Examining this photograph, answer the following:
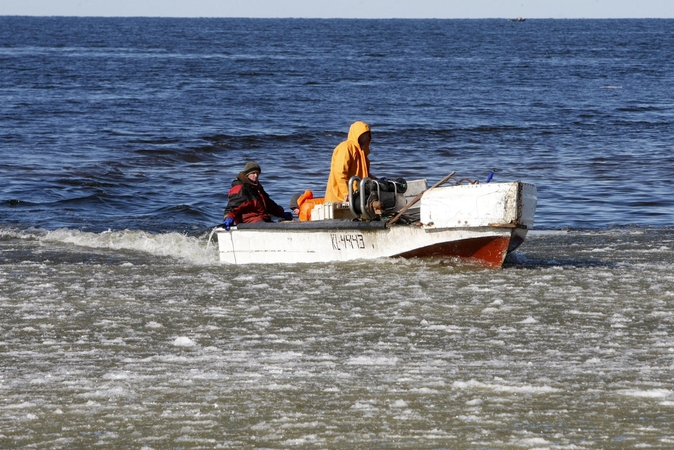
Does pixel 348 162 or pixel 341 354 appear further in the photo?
pixel 348 162

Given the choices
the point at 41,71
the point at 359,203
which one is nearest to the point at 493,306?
the point at 359,203

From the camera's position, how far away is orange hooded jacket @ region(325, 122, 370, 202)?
387 inches

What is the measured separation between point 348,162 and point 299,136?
14608 mm

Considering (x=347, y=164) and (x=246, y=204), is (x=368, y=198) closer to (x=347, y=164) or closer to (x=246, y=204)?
(x=347, y=164)

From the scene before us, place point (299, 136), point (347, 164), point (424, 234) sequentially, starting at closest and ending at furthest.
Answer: point (424, 234) < point (347, 164) < point (299, 136)

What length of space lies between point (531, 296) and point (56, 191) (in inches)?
408

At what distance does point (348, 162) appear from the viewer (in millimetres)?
9867

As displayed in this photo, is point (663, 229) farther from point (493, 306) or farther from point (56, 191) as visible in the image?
point (56, 191)

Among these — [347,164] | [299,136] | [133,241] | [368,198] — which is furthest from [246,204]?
[299,136]

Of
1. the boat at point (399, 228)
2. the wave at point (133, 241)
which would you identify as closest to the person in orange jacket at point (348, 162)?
the boat at point (399, 228)

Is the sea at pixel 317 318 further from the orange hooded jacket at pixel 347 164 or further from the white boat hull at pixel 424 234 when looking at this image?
the orange hooded jacket at pixel 347 164

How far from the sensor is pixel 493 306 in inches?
312

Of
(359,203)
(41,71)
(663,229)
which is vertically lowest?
(663,229)

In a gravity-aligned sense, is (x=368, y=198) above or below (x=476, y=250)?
above
